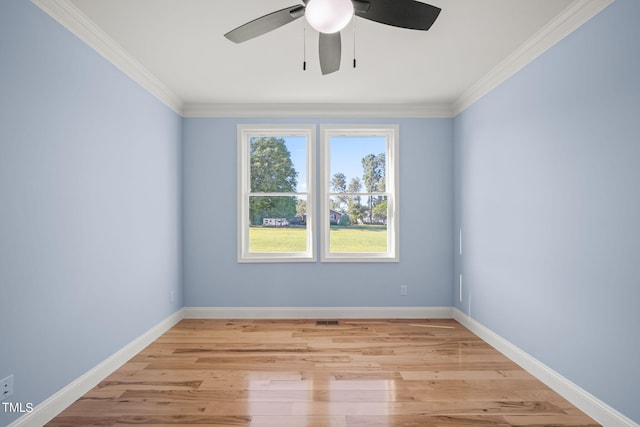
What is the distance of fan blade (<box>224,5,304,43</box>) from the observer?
190cm

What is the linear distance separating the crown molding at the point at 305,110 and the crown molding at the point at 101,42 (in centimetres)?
52

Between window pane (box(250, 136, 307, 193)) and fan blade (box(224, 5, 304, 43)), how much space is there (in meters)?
2.37

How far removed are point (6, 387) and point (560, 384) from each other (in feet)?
11.2

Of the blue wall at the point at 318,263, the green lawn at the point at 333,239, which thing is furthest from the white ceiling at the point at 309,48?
the green lawn at the point at 333,239

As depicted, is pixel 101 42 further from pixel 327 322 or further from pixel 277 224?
pixel 327 322

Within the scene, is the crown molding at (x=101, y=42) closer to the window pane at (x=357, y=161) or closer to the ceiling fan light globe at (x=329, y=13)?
the ceiling fan light globe at (x=329, y=13)

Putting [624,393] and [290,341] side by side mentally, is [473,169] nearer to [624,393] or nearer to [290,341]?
[624,393]

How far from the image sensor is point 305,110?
4348 mm

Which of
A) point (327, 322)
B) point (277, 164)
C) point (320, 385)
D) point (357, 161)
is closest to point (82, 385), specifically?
point (320, 385)

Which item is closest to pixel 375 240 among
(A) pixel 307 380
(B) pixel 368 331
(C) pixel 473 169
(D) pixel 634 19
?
(B) pixel 368 331

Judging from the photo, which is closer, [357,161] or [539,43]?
[539,43]

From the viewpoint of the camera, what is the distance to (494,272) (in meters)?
3.46

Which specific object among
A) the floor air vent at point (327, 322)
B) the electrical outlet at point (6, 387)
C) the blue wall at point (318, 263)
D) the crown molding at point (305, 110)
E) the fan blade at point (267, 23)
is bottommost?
the floor air vent at point (327, 322)

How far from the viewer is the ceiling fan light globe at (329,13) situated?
1.64 meters
